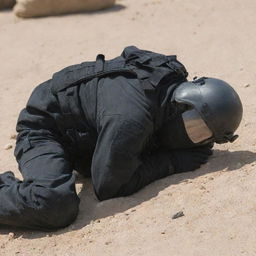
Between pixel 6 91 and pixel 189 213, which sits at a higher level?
pixel 189 213

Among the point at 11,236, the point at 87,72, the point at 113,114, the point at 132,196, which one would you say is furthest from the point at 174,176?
the point at 11,236

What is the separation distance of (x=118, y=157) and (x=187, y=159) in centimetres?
56

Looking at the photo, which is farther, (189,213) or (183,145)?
(183,145)

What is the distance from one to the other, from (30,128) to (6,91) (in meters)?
2.40

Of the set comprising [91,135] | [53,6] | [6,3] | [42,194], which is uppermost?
[91,135]

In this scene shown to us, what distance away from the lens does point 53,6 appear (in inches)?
344

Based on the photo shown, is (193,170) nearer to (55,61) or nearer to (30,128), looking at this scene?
(30,128)

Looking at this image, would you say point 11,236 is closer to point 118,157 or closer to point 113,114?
point 118,157

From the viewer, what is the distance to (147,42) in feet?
24.4

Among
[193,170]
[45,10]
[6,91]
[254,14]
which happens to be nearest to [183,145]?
[193,170]

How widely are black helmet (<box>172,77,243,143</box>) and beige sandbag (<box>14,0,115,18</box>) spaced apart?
5165mm

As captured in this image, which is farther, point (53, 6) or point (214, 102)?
point (53, 6)

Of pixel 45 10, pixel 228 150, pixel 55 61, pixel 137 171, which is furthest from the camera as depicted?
pixel 45 10

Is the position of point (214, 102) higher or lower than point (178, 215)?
higher
